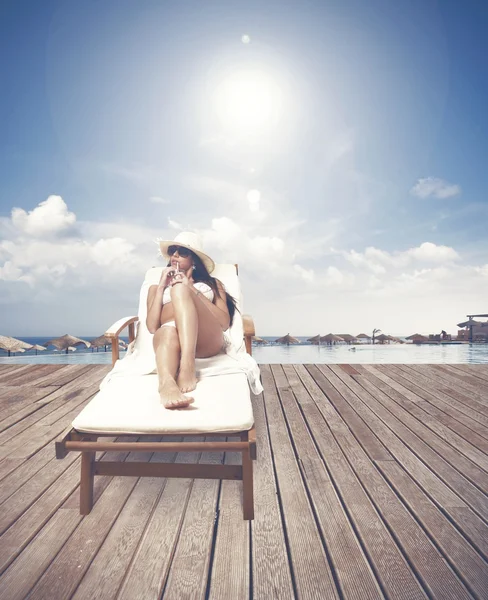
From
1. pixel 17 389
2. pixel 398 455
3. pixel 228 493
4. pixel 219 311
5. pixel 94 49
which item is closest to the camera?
pixel 228 493

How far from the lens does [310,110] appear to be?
9.55m

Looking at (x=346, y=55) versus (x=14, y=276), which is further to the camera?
(x=14, y=276)

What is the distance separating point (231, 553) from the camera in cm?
110

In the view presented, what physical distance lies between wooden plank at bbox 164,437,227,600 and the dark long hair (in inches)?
50.9

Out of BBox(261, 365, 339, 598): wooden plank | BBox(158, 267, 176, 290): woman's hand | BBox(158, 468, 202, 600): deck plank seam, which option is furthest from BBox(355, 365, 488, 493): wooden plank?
BBox(158, 267, 176, 290): woman's hand

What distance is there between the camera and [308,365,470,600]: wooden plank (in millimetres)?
978

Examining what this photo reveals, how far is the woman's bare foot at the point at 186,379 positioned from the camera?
1566 mm

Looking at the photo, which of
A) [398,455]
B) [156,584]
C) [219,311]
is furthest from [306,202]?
[156,584]

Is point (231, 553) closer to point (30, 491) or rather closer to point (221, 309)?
point (30, 491)

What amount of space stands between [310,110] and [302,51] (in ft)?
5.55

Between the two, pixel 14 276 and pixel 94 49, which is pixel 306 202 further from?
pixel 14 276

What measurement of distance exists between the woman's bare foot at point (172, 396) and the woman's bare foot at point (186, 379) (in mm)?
62

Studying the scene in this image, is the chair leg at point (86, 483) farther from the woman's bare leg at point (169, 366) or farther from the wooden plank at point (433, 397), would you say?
the wooden plank at point (433, 397)

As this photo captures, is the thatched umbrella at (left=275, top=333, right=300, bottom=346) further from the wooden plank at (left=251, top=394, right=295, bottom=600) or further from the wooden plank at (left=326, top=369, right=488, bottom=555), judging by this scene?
the wooden plank at (left=251, top=394, right=295, bottom=600)
